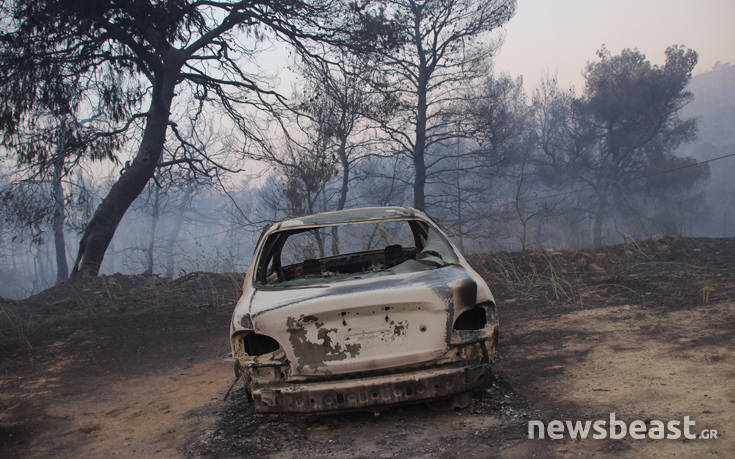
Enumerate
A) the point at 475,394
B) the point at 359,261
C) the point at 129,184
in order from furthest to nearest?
the point at 129,184 → the point at 359,261 → the point at 475,394

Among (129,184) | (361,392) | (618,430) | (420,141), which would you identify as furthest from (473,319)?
(420,141)

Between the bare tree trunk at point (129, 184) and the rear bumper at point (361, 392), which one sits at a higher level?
the bare tree trunk at point (129, 184)

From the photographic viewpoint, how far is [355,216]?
4.35 m

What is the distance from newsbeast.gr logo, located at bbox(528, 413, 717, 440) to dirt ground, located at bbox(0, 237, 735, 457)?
56 mm

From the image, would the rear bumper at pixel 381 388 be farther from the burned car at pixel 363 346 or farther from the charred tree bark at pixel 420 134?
the charred tree bark at pixel 420 134

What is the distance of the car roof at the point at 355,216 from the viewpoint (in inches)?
168

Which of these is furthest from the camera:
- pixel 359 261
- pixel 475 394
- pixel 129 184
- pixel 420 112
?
pixel 420 112

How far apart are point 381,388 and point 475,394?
3.05 feet

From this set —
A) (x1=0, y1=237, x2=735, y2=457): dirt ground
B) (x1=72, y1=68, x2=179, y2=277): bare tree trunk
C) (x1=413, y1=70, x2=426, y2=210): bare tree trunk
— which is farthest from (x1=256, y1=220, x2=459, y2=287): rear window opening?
(x1=413, y1=70, x2=426, y2=210): bare tree trunk

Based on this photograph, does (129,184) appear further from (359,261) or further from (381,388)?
(381,388)

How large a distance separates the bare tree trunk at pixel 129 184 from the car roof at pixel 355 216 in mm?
9738

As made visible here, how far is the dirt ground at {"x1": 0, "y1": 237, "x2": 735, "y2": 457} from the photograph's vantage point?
10.6ft

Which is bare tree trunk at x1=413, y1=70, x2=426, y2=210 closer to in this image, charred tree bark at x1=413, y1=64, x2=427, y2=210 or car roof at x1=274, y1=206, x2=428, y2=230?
charred tree bark at x1=413, y1=64, x2=427, y2=210

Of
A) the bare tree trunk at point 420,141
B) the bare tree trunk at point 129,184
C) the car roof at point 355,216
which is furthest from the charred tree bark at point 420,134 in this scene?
the car roof at point 355,216
